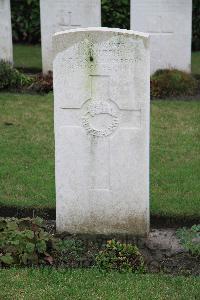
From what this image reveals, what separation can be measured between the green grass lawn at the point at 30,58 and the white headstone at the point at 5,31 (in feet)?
5.35

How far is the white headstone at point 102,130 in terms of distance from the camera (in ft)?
19.0

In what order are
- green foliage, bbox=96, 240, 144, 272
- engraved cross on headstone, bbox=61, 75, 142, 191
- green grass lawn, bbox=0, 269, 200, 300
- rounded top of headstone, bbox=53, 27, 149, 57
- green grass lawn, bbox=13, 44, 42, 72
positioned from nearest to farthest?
green grass lawn, bbox=0, 269, 200, 300
green foliage, bbox=96, 240, 144, 272
rounded top of headstone, bbox=53, 27, 149, 57
engraved cross on headstone, bbox=61, 75, 142, 191
green grass lawn, bbox=13, 44, 42, 72

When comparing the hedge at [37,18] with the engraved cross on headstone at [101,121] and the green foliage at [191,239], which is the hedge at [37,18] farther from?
the green foliage at [191,239]

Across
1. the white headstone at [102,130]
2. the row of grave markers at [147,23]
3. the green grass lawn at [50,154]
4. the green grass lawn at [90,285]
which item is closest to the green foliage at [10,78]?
the green grass lawn at [50,154]

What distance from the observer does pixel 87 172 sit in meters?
6.08

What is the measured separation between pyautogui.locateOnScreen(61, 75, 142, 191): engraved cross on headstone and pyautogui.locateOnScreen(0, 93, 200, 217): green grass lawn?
0.93m

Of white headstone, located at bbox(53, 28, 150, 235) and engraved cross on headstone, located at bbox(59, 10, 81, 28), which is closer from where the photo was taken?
white headstone, located at bbox(53, 28, 150, 235)

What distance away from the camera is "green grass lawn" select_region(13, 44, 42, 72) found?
14.4 metres

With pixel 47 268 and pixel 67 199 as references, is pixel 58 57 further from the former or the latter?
pixel 47 268

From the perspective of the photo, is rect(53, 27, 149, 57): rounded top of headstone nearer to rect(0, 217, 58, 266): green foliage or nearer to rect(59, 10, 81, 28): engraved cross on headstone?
rect(0, 217, 58, 266): green foliage

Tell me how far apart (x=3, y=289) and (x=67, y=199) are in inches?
46.9

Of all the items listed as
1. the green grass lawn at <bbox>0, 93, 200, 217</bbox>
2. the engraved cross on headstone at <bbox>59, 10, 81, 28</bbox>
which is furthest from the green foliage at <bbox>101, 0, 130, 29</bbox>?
the green grass lawn at <bbox>0, 93, 200, 217</bbox>

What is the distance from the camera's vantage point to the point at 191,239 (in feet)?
19.5

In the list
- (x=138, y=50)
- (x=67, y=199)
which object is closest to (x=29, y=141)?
(x=67, y=199)
